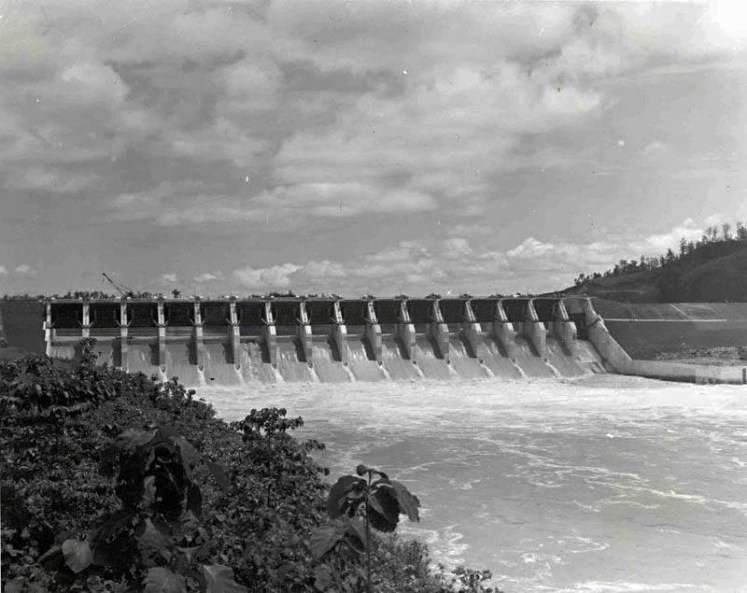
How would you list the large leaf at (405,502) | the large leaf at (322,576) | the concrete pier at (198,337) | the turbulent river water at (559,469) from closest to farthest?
the large leaf at (405,502) → the large leaf at (322,576) → the turbulent river water at (559,469) → the concrete pier at (198,337)

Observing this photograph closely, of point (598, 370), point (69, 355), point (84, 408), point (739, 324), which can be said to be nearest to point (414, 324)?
point (598, 370)

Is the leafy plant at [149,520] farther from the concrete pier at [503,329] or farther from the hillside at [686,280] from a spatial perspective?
the hillside at [686,280]

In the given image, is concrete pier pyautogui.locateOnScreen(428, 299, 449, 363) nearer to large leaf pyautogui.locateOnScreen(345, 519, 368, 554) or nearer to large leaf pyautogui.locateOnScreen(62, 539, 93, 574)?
large leaf pyautogui.locateOnScreen(345, 519, 368, 554)


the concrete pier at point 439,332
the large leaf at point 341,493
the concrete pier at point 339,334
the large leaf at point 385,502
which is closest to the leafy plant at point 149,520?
the large leaf at point 341,493

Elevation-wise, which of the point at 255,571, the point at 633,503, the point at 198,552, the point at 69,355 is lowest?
the point at 633,503

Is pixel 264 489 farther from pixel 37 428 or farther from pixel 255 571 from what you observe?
pixel 37 428

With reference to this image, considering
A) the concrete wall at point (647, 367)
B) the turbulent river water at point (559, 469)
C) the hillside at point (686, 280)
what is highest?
the hillside at point (686, 280)

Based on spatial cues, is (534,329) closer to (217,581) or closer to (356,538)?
(356,538)

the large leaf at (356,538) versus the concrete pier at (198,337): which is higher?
the concrete pier at (198,337)
